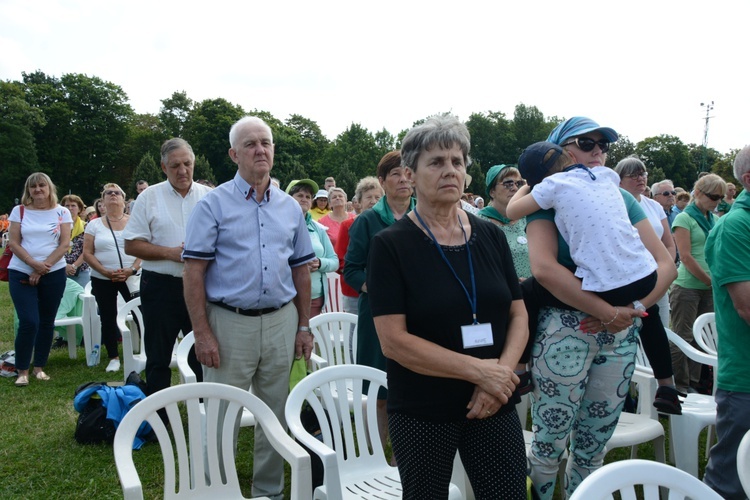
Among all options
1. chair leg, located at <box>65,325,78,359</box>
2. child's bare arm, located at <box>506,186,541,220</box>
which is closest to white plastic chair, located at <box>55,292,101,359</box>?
chair leg, located at <box>65,325,78,359</box>

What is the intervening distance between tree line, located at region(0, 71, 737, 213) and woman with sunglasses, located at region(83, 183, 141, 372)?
3516 cm

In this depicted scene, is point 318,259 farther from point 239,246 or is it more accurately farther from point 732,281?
point 732,281

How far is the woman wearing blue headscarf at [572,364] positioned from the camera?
7.09 feet

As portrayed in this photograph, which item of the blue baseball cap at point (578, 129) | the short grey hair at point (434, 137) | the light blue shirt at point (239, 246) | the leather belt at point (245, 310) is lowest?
the leather belt at point (245, 310)

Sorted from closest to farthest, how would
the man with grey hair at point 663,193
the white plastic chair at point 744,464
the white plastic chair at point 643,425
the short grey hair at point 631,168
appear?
the white plastic chair at point 744,464, the white plastic chair at point 643,425, the short grey hair at point 631,168, the man with grey hair at point 663,193

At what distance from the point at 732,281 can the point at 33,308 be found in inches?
238

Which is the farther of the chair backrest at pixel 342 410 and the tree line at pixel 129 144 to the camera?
the tree line at pixel 129 144

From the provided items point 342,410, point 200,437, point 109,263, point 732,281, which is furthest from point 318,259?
point 732,281

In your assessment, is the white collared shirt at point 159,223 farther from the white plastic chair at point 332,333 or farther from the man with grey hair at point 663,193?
the man with grey hair at point 663,193

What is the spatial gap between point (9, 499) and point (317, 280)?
2.84m

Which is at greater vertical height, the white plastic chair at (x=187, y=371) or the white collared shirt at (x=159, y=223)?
the white collared shirt at (x=159, y=223)

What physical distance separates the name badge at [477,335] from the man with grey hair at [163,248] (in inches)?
103

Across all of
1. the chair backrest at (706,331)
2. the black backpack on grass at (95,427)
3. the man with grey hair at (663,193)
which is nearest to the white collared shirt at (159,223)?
the black backpack on grass at (95,427)

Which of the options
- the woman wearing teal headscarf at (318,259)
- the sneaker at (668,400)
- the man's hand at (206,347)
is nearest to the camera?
the sneaker at (668,400)
